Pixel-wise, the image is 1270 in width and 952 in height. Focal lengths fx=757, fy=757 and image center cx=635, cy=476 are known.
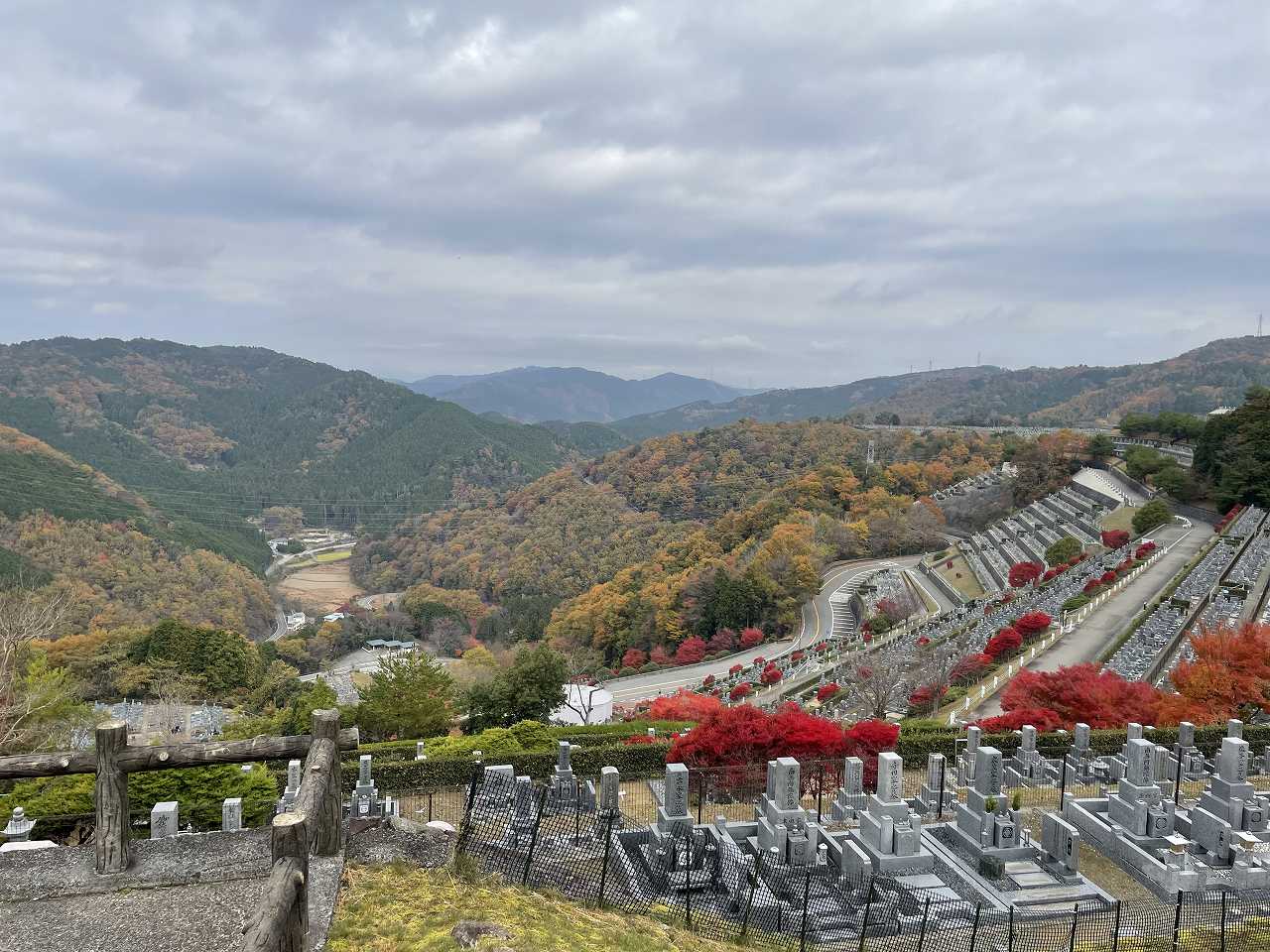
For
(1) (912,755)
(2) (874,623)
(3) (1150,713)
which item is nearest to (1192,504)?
(2) (874,623)

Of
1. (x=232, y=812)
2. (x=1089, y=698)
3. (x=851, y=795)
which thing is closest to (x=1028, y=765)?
(x=1089, y=698)

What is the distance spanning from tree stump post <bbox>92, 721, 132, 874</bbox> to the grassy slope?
1.54 meters

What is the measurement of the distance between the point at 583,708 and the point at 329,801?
21.2 metres

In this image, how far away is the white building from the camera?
25466mm

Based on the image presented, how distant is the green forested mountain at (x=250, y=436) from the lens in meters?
117

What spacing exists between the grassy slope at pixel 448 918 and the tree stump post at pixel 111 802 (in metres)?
1.54

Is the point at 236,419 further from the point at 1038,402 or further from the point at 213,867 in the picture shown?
the point at 213,867

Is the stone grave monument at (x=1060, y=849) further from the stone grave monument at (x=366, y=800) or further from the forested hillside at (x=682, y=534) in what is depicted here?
the forested hillside at (x=682, y=534)

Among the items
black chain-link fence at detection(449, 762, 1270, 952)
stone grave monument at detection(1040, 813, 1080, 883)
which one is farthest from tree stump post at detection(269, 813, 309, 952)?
stone grave monument at detection(1040, 813, 1080, 883)

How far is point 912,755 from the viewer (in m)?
17.1

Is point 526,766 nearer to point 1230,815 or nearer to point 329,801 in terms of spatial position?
point 329,801

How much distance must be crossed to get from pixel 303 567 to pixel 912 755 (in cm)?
9486

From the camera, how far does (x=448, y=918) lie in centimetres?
570

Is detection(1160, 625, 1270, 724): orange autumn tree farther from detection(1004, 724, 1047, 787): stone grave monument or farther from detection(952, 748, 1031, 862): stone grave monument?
detection(952, 748, 1031, 862): stone grave monument
